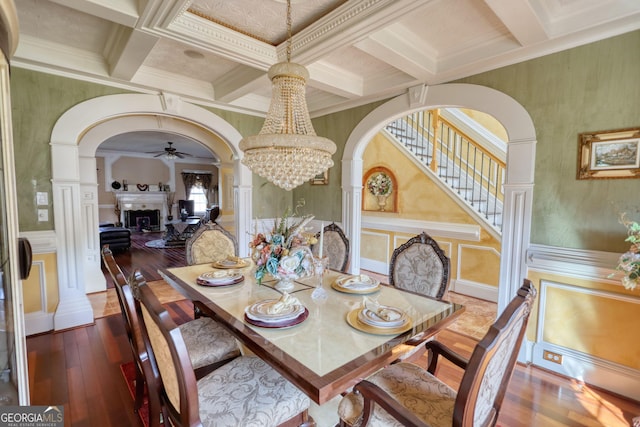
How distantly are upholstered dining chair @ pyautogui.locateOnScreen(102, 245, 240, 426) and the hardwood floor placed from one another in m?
0.31

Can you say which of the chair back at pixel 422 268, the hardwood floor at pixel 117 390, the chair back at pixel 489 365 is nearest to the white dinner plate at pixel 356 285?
the chair back at pixel 422 268

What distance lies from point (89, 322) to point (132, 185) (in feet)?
28.1

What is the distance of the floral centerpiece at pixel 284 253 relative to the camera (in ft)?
5.46

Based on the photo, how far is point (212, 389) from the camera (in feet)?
4.55

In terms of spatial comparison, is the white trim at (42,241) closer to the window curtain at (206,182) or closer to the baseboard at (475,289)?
the baseboard at (475,289)

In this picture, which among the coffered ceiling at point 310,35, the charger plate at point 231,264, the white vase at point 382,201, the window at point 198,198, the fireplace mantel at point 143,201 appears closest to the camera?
the coffered ceiling at point 310,35

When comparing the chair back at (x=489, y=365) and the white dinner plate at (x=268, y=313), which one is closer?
the chair back at (x=489, y=365)

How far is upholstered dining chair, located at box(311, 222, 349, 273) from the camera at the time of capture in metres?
2.78

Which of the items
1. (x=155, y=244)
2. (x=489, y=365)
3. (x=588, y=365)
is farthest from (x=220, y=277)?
(x=155, y=244)

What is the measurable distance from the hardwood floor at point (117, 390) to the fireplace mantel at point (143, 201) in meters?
8.31

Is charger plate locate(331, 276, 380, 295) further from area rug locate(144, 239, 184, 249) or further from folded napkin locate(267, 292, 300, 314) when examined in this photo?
area rug locate(144, 239, 184, 249)

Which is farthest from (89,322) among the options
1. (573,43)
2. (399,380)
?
(573,43)

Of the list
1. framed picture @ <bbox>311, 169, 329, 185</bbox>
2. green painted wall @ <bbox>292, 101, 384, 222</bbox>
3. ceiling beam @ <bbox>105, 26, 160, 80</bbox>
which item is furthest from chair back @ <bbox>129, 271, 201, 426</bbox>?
framed picture @ <bbox>311, 169, 329, 185</bbox>

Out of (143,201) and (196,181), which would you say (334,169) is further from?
(196,181)
